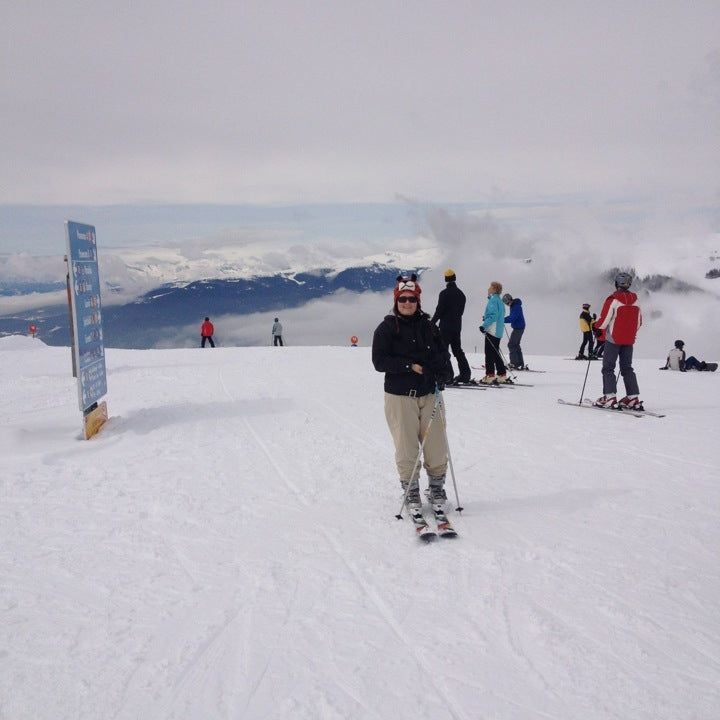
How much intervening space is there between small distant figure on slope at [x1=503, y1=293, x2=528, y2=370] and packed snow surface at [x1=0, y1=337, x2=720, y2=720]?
7376 millimetres

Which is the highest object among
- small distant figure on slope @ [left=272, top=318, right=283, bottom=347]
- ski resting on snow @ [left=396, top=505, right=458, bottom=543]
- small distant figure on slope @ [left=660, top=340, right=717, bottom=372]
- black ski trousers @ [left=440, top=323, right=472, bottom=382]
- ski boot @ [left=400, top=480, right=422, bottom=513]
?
black ski trousers @ [left=440, top=323, right=472, bottom=382]

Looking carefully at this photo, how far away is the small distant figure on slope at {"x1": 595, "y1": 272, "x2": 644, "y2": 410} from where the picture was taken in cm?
1002

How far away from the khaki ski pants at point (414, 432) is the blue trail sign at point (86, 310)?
18.1ft

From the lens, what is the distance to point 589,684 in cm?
333

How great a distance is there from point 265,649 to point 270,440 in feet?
17.8

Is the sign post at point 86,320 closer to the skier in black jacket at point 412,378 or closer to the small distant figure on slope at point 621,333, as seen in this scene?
the skier in black jacket at point 412,378

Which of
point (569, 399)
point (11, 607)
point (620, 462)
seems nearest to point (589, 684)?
point (11, 607)

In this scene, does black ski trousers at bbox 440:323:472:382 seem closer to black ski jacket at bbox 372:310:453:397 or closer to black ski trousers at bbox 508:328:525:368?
black ski trousers at bbox 508:328:525:368

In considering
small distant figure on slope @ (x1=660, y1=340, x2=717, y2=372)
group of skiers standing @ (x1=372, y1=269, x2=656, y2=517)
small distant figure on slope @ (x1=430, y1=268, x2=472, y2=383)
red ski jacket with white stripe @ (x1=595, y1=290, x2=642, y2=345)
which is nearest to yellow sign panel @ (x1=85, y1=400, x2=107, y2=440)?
group of skiers standing @ (x1=372, y1=269, x2=656, y2=517)

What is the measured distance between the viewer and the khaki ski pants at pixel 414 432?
5676mm

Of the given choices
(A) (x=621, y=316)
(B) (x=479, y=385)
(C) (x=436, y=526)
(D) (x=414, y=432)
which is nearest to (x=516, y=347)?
(B) (x=479, y=385)

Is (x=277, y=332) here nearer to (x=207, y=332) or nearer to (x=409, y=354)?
(x=207, y=332)

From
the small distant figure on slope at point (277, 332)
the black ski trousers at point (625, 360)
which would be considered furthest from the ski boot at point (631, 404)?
the small distant figure on slope at point (277, 332)

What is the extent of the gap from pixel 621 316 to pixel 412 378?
237 inches
